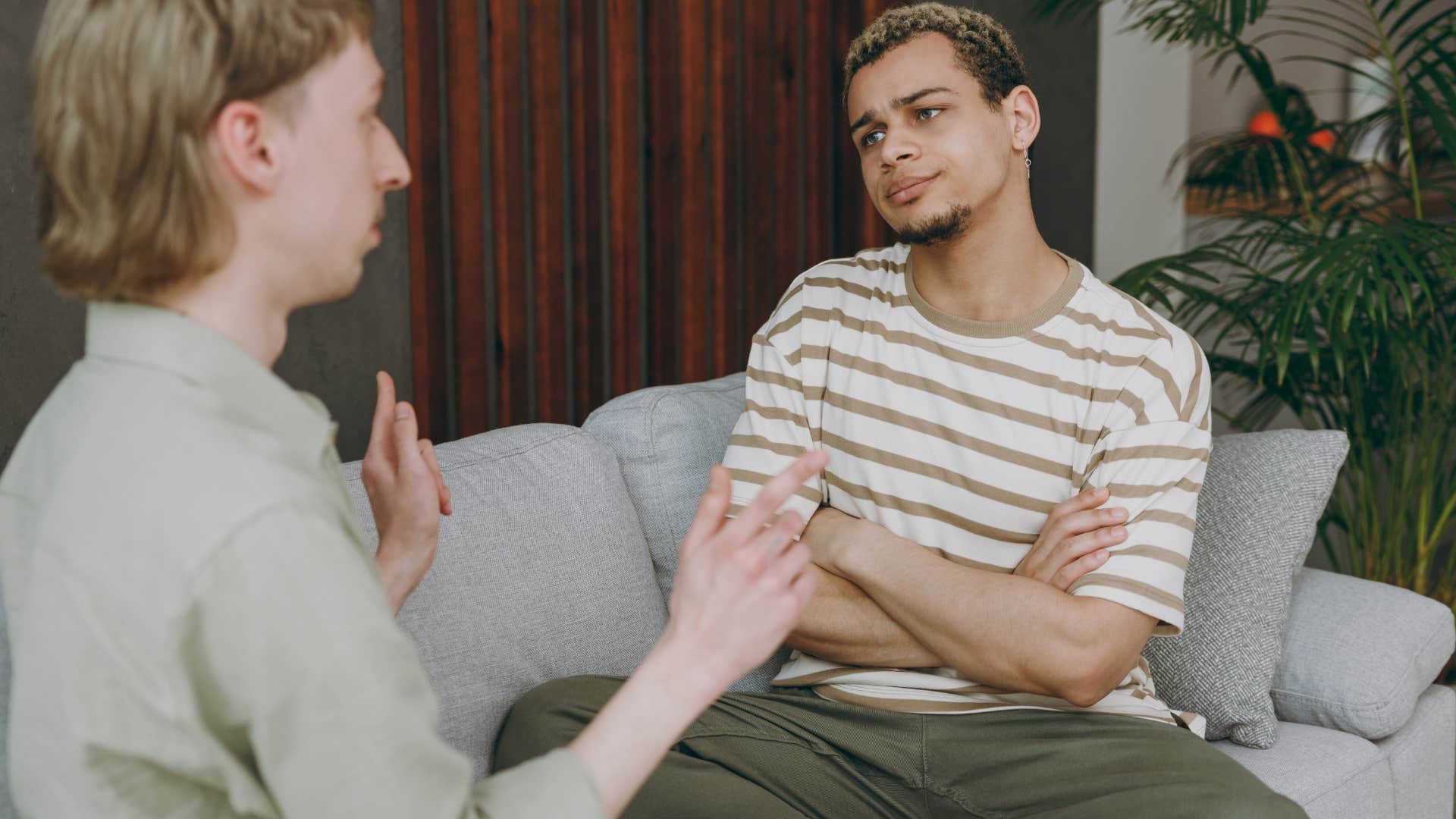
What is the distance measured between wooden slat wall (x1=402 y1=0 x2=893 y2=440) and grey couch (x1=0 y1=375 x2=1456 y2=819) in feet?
1.12

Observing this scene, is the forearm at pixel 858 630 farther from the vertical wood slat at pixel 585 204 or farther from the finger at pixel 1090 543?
the vertical wood slat at pixel 585 204

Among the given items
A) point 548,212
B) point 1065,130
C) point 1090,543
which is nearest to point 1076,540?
point 1090,543

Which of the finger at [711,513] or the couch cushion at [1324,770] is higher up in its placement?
the finger at [711,513]

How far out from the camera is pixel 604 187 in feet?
7.36

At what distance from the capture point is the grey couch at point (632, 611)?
1.49 meters

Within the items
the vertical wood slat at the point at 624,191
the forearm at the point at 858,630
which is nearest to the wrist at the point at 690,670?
the forearm at the point at 858,630

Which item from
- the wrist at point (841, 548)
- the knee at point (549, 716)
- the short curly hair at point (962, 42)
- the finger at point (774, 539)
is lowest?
the knee at point (549, 716)

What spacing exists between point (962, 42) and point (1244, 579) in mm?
862

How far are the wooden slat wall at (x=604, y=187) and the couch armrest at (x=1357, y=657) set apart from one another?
1214 mm

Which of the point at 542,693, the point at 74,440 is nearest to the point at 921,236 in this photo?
the point at 542,693

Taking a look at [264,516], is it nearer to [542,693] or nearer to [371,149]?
[371,149]

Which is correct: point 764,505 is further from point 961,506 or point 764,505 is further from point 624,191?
point 624,191

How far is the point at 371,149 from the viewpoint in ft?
2.62

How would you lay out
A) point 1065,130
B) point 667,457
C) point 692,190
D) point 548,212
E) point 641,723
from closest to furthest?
1. point 641,723
2. point 667,457
3. point 548,212
4. point 692,190
5. point 1065,130
